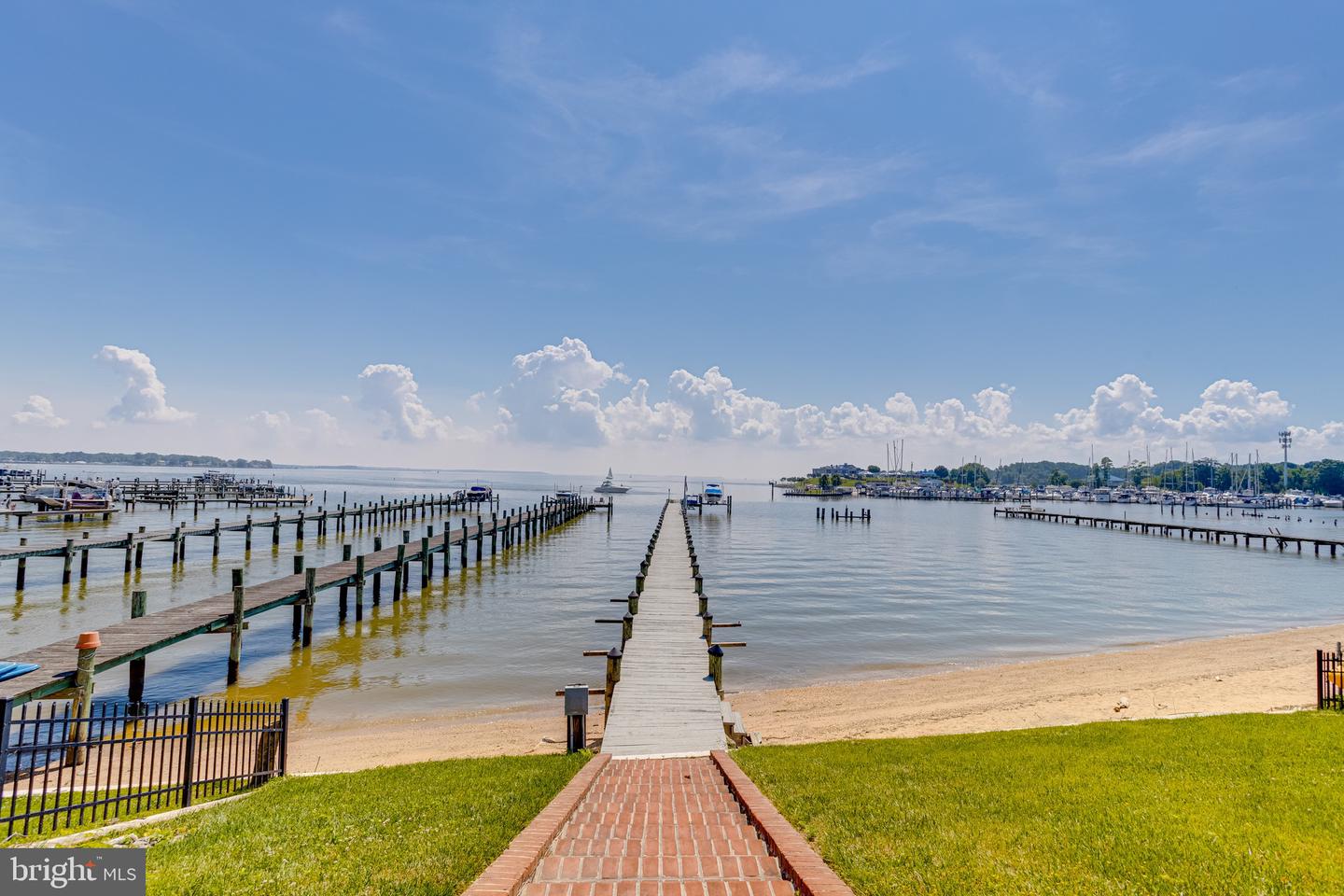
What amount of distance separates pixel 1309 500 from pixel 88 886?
255865 mm

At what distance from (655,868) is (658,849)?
0.46 meters

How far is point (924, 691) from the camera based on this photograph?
18875 mm

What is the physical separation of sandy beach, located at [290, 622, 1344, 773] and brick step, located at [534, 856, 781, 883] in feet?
27.6

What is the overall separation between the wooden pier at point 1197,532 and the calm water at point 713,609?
834cm

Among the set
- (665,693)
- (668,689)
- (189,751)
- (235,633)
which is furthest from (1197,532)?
(189,751)

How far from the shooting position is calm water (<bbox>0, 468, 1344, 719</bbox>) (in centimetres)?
2028

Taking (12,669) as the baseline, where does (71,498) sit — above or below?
below

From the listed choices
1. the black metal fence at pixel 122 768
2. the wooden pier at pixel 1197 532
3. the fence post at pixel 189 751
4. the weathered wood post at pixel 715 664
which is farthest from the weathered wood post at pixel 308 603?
the wooden pier at pixel 1197 532

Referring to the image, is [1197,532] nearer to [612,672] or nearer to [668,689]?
[668,689]

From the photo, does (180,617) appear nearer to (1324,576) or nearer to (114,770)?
(114,770)

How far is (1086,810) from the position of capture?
711 centimetres

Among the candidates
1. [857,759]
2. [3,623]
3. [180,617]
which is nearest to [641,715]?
[857,759]

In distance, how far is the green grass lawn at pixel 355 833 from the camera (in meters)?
5.99

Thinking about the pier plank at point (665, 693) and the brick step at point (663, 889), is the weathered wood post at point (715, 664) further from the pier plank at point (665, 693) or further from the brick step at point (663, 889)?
the brick step at point (663, 889)
